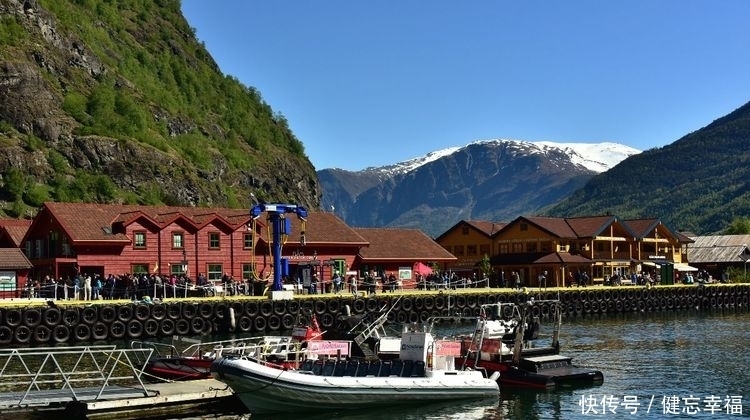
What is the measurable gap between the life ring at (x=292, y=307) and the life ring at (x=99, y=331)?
12703 mm

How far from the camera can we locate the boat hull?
31422 millimetres

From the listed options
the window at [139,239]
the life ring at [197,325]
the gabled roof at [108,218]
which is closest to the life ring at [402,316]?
the life ring at [197,325]

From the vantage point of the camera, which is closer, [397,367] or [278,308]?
[397,367]

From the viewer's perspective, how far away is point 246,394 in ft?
104

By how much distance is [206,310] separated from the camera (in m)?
62.3

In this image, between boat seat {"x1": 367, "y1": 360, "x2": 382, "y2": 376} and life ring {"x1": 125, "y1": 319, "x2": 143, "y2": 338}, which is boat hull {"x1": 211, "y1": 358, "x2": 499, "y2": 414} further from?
life ring {"x1": 125, "y1": 319, "x2": 143, "y2": 338}

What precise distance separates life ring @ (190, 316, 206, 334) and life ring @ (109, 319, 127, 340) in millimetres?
4410

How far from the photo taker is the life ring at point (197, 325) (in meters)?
61.3

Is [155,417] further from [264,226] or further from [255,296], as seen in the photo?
[264,226]

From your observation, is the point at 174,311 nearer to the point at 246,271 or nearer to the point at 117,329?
the point at 117,329

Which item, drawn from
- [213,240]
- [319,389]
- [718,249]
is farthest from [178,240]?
[718,249]

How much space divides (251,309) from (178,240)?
48.1 feet

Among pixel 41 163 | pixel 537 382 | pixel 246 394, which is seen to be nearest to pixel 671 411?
pixel 537 382

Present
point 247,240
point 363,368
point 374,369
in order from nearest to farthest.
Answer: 1. point 363,368
2. point 374,369
3. point 247,240
